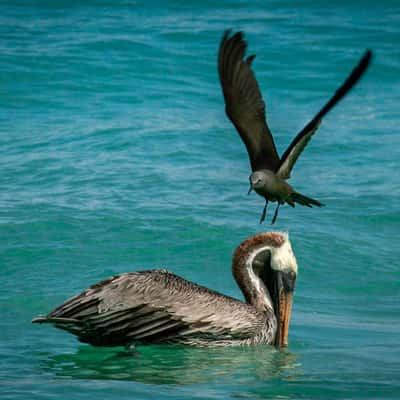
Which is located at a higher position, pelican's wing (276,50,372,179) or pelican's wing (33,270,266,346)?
pelican's wing (276,50,372,179)

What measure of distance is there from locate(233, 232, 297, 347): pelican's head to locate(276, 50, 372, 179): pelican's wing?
0.81 m

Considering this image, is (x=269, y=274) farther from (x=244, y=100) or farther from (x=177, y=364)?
(x=244, y=100)

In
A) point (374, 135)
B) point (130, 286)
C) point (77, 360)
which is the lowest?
point (77, 360)

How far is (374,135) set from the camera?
1731cm

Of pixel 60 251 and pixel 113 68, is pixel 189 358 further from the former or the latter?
pixel 113 68

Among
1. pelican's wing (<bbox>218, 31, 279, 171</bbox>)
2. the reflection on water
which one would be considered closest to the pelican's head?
the reflection on water

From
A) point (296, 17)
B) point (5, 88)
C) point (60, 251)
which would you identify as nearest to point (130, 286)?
point (60, 251)

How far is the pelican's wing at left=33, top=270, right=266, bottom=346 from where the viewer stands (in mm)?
8094

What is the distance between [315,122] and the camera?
8.48 metres

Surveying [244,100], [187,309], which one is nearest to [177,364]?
[187,309]

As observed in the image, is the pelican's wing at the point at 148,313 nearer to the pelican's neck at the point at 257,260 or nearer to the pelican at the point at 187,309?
the pelican at the point at 187,309

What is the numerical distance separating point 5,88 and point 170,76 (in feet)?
9.28

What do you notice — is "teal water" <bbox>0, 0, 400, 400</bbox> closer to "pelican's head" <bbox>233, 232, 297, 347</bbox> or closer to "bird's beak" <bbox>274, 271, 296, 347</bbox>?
"bird's beak" <bbox>274, 271, 296, 347</bbox>

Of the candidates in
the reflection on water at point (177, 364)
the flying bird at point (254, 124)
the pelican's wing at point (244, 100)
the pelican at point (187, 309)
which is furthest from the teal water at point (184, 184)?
the pelican's wing at point (244, 100)
